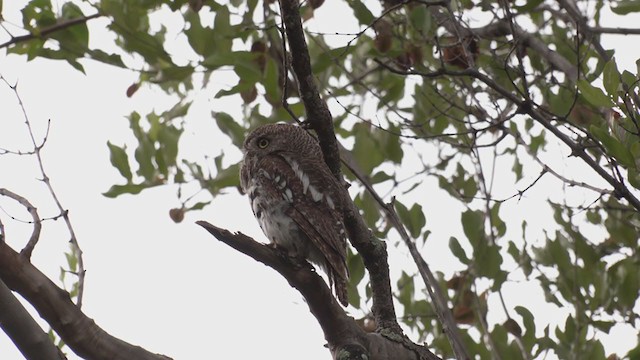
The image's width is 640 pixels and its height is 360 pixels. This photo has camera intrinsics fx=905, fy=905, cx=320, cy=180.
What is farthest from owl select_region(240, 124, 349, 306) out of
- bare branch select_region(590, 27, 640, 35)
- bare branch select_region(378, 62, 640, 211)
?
bare branch select_region(590, 27, 640, 35)

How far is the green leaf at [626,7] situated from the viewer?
4500 mm

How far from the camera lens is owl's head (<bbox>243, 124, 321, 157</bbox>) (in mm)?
5129

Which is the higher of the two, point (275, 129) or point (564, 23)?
point (564, 23)

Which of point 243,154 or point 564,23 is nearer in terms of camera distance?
point 243,154

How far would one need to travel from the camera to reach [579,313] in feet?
16.9

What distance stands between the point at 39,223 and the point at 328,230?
64.9 inches

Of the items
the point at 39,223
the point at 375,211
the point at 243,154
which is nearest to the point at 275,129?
the point at 243,154

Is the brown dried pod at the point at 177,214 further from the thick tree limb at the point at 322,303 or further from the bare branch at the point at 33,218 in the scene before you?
the bare branch at the point at 33,218

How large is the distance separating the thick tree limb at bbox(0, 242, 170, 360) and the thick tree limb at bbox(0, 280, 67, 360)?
8 centimetres

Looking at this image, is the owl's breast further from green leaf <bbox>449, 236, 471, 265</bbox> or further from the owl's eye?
green leaf <bbox>449, 236, 471, 265</bbox>

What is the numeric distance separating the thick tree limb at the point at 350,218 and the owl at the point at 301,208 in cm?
20

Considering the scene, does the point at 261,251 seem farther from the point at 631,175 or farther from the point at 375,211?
the point at 375,211

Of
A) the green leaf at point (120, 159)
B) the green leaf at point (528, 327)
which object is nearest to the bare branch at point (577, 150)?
the green leaf at point (528, 327)

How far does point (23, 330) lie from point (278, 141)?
2.82 m
